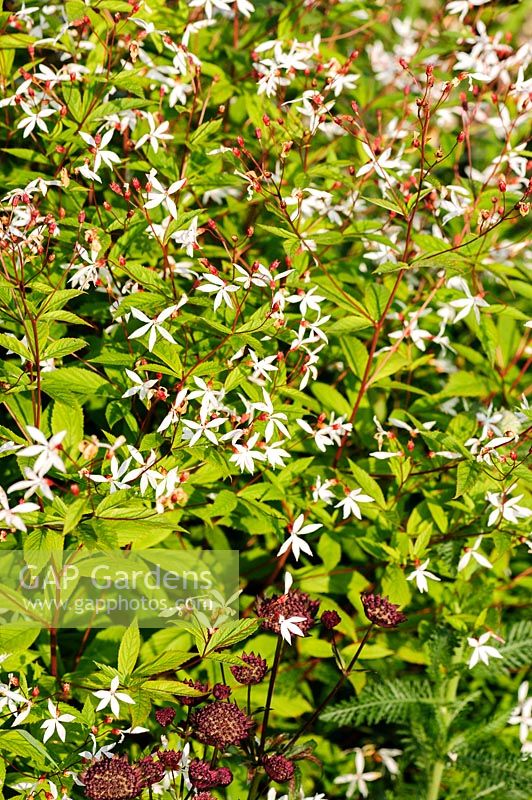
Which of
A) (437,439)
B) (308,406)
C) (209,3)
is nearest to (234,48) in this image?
(209,3)

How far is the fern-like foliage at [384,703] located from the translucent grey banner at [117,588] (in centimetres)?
39

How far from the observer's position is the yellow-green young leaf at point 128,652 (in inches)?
64.9

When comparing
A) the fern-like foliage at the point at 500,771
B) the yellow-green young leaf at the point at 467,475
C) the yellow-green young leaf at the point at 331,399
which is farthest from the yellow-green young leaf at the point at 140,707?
the fern-like foliage at the point at 500,771

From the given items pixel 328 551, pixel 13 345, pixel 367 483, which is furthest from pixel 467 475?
pixel 13 345

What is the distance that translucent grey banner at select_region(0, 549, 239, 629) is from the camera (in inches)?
68.9

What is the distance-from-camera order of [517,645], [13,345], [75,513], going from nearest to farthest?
[75,513] < [13,345] < [517,645]

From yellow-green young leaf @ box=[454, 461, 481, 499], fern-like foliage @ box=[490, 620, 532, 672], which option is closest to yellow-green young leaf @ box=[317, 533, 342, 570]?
yellow-green young leaf @ box=[454, 461, 481, 499]

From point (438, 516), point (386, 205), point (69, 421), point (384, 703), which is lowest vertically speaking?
point (384, 703)

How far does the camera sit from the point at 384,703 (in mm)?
2154

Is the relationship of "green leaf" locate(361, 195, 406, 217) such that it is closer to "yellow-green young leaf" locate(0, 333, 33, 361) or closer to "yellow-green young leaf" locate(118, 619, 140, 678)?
"yellow-green young leaf" locate(0, 333, 33, 361)

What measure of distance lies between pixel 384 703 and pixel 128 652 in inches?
31.5

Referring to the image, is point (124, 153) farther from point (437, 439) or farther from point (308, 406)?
point (437, 439)

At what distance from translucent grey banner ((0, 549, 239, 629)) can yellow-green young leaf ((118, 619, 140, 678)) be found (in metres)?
0.05

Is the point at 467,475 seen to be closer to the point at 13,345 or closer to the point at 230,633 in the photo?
the point at 230,633
